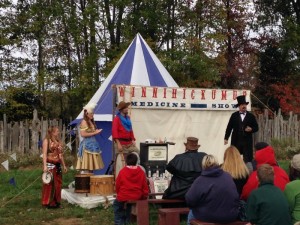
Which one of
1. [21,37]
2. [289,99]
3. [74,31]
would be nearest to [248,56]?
[289,99]

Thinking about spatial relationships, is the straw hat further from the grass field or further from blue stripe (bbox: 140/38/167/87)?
blue stripe (bbox: 140/38/167/87)

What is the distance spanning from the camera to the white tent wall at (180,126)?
999cm

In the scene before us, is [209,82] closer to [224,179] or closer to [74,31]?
[74,31]

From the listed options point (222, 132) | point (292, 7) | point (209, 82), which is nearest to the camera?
point (222, 132)

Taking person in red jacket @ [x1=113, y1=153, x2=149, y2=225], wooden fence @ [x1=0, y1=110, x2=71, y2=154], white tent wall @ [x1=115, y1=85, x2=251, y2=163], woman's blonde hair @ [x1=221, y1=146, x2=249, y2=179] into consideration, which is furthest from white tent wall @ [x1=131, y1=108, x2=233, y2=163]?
wooden fence @ [x1=0, y1=110, x2=71, y2=154]

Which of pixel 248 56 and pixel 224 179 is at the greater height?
pixel 248 56

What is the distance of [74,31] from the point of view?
69.5 ft

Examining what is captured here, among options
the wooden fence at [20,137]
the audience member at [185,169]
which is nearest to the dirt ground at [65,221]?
the audience member at [185,169]

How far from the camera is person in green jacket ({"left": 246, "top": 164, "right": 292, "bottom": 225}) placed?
14.4 feet

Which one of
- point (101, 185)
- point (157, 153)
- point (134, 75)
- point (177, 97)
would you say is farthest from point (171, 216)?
point (134, 75)

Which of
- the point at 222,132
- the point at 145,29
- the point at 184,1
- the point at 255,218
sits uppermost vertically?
the point at 184,1

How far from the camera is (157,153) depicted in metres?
8.51

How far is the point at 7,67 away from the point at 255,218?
1964 cm

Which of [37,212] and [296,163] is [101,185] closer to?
[37,212]
